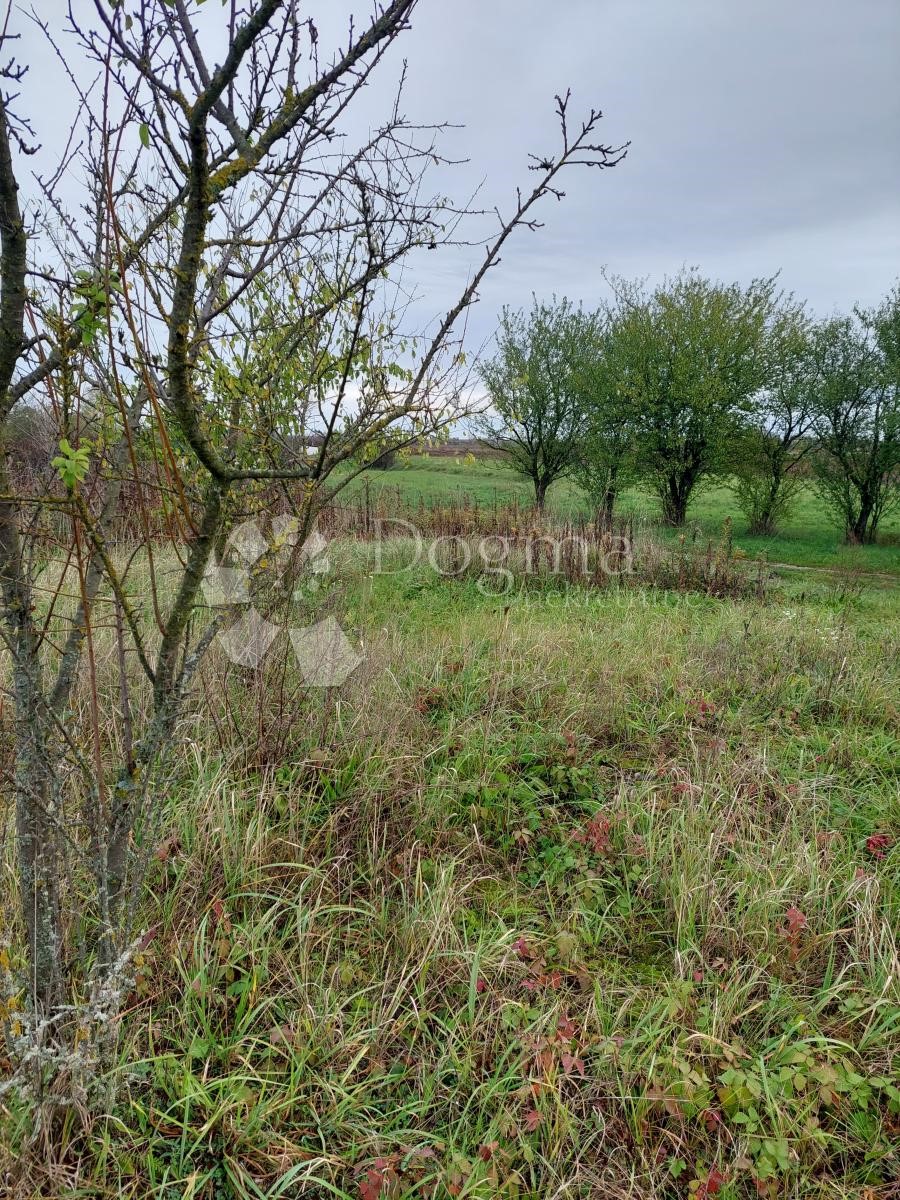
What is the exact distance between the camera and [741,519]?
18438 mm

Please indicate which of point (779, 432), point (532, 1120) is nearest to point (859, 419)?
point (779, 432)

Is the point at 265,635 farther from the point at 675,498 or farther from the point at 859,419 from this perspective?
the point at 859,419

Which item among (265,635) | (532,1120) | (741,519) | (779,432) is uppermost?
(779,432)

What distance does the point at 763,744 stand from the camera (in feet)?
11.8

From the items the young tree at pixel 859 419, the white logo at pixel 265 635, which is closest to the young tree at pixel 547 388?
the young tree at pixel 859 419

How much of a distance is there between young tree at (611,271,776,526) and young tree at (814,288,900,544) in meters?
1.77

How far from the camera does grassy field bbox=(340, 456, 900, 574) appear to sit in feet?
40.3

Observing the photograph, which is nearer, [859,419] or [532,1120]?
[532,1120]

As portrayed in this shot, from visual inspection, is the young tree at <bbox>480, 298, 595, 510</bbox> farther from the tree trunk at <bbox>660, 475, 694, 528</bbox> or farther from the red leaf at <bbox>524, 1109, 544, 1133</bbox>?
the red leaf at <bbox>524, 1109, 544, 1133</bbox>

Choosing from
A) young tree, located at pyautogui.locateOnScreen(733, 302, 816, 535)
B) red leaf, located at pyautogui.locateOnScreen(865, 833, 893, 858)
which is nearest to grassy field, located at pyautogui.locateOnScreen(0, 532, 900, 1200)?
red leaf, located at pyautogui.locateOnScreen(865, 833, 893, 858)

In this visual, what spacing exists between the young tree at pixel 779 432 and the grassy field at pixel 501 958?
44.6 ft

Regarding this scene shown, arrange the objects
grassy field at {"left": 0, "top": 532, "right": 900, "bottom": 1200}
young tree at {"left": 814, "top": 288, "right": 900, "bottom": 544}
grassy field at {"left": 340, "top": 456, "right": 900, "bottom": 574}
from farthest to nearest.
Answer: young tree at {"left": 814, "top": 288, "right": 900, "bottom": 544} → grassy field at {"left": 340, "top": 456, "right": 900, "bottom": 574} → grassy field at {"left": 0, "top": 532, "right": 900, "bottom": 1200}

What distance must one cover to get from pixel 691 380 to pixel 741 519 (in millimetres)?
5795

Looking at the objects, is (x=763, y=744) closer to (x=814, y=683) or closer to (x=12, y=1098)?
(x=814, y=683)
